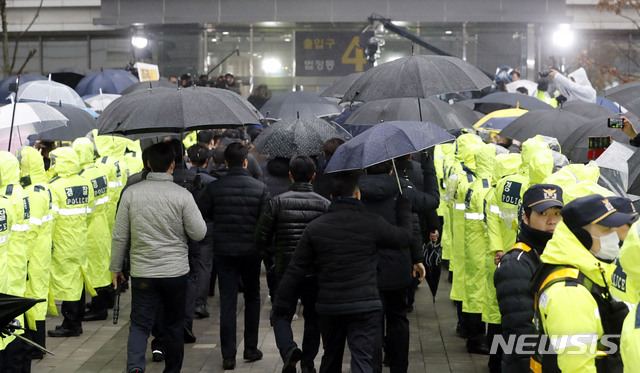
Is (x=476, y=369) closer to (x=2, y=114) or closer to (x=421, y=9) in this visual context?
(x=2, y=114)

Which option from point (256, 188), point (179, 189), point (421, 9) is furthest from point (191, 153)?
point (421, 9)

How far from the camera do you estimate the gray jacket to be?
26.1 feet

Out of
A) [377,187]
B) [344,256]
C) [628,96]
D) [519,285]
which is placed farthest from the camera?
[628,96]

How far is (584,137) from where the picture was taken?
9500 millimetres

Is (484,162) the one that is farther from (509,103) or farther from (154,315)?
(509,103)

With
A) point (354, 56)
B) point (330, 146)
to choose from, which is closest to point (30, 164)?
point (330, 146)

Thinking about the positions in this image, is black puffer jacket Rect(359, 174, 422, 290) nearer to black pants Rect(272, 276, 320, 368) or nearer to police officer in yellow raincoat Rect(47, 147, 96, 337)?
black pants Rect(272, 276, 320, 368)

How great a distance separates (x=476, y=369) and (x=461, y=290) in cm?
134

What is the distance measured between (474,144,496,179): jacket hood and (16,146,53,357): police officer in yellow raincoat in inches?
166

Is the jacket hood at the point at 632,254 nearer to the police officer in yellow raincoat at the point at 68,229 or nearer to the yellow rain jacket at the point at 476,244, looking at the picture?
the yellow rain jacket at the point at 476,244

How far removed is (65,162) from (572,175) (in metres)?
5.76

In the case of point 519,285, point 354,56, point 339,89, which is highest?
point 354,56

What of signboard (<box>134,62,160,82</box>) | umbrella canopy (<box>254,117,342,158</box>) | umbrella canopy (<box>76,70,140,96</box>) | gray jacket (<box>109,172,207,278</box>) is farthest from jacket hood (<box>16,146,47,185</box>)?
umbrella canopy (<box>76,70,140,96</box>)

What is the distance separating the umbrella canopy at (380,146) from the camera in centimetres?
702
